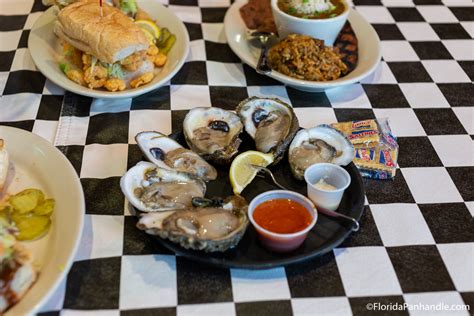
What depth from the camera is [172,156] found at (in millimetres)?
1498

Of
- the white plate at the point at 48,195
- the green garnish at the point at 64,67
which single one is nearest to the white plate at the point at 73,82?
the green garnish at the point at 64,67

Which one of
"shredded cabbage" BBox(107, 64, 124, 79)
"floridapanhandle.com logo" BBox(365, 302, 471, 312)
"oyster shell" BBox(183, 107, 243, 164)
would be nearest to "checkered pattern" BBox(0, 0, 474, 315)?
"floridapanhandle.com logo" BBox(365, 302, 471, 312)

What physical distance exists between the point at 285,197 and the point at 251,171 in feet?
0.58

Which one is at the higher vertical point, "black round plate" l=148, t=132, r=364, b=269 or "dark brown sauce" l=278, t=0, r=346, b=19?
"dark brown sauce" l=278, t=0, r=346, b=19

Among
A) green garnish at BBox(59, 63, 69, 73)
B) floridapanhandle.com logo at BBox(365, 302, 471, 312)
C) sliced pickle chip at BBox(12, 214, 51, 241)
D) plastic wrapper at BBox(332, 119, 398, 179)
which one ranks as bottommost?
green garnish at BBox(59, 63, 69, 73)

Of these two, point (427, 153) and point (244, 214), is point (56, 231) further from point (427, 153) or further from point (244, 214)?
point (427, 153)

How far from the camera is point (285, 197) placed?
1.36 m

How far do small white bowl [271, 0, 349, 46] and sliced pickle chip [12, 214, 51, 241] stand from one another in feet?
4.19

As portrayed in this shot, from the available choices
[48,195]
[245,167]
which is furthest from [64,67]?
[245,167]

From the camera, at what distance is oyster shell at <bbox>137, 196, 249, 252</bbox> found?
1209mm

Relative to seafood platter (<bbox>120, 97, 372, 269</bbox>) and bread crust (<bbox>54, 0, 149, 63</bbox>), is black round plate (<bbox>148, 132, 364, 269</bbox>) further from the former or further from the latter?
bread crust (<bbox>54, 0, 149, 63</bbox>)

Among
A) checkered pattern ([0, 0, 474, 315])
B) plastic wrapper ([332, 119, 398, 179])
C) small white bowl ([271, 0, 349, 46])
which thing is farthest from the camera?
small white bowl ([271, 0, 349, 46])

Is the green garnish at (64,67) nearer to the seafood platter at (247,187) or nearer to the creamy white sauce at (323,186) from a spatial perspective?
the seafood platter at (247,187)

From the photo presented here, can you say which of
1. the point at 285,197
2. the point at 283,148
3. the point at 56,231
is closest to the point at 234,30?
the point at 283,148
